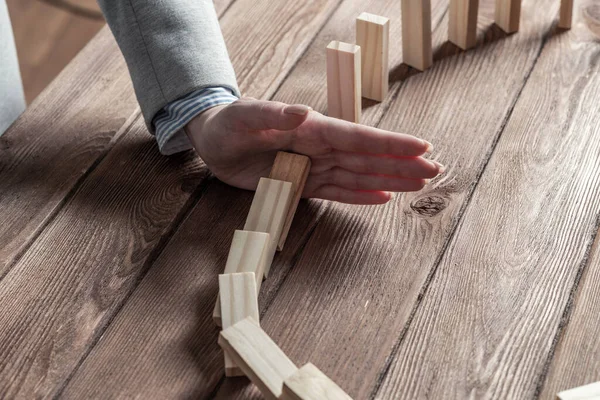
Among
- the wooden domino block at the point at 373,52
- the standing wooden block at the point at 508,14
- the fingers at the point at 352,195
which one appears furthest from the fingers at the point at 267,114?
the standing wooden block at the point at 508,14

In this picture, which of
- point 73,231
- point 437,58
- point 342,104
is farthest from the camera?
point 437,58

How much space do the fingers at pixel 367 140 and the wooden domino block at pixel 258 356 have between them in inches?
10.5

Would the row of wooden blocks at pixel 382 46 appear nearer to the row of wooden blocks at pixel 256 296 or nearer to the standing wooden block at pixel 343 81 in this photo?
the standing wooden block at pixel 343 81

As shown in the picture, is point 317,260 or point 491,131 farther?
point 491,131

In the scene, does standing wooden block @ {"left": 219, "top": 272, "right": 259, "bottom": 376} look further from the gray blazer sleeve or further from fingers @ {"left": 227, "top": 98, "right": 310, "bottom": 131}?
the gray blazer sleeve

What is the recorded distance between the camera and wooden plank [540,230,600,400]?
2.58 ft

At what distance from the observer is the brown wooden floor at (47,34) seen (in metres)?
2.31

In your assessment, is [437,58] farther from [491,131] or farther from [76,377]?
[76,377]

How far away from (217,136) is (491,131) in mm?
406

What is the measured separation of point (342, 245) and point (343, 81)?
260 millimetres

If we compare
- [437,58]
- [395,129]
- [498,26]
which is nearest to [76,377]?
[395,129]

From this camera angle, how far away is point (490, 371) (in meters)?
0.80

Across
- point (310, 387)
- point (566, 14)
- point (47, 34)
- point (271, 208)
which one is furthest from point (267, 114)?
point (47, 34)

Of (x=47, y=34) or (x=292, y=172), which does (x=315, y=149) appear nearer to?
(x=292, y=172)
